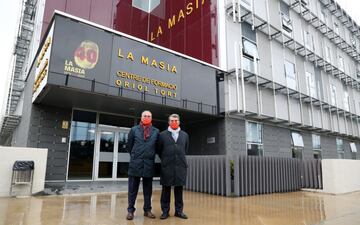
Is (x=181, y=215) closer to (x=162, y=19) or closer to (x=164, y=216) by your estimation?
(x=164, y=216)

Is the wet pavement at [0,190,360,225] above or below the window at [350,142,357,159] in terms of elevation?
below

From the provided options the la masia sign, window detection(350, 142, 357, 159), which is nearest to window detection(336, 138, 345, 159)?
window detection(350, 142, 357, 159)

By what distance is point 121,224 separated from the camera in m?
4.00

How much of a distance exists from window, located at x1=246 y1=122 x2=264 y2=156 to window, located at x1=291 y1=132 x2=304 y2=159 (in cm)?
310

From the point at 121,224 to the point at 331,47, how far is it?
22.4 metres

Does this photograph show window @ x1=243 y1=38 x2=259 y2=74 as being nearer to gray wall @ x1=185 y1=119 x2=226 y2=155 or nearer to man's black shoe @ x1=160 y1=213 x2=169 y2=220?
gray wall @ x1=185 y1=119 x2=226 y2=155

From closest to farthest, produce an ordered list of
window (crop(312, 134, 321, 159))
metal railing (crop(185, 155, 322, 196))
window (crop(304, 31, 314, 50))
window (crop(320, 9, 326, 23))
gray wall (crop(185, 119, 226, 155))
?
metal railing (crop(185, 155, 322, 196)) → gray wall (crop(185, 119, 226, 155)) → window (crop(312, 134, 321, 159)) → window (crop(304, 31, 314, 50)) → window (crop(320, 9, 326, 23))

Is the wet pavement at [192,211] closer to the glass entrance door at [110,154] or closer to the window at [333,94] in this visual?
the glass entrance door at [110,154]

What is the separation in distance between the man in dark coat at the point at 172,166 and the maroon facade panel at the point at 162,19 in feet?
26.6

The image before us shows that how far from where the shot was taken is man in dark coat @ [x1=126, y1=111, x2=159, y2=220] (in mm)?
4375

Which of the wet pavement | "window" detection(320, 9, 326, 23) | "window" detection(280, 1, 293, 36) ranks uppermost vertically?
"window" detection(320, 9, 326, 23)

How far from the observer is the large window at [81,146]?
32.9 feet

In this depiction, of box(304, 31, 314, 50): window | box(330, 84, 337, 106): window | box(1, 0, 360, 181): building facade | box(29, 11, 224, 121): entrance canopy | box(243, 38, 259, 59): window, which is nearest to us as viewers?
box(29, 11, 224, 121): entrance canopy

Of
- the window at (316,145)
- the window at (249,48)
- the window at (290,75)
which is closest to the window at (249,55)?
the window at (249,48)
